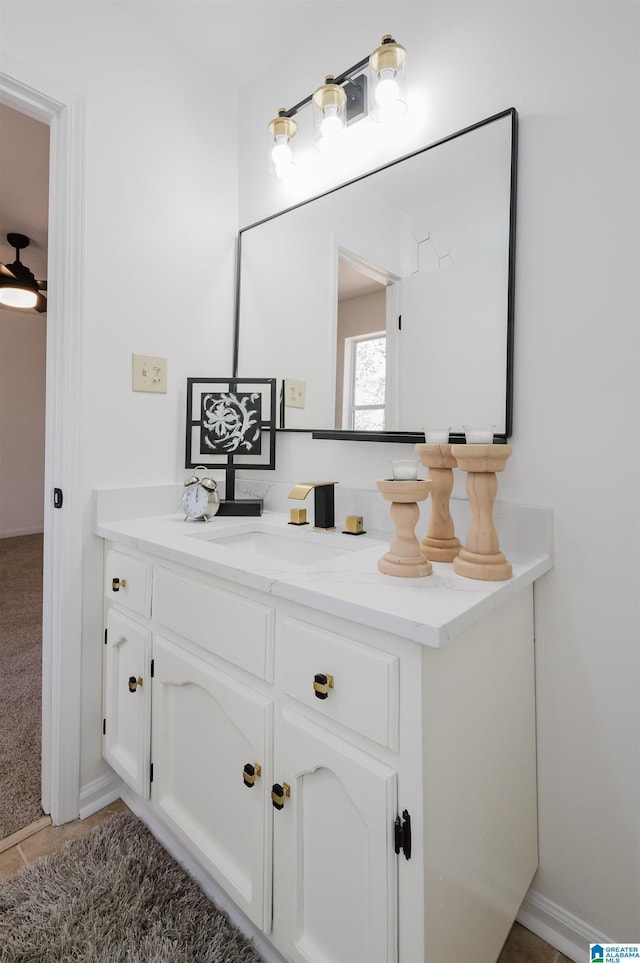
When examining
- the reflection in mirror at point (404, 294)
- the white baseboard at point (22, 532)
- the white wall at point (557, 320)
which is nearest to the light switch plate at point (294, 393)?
the reflection in mirror at point (404, 294)

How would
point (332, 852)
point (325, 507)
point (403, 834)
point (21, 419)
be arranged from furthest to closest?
point (21, 419) < point (325, 507) < point (332, 852) < point (403, 834)

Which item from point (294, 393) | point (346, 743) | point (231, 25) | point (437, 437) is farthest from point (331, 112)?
point (346, 743)

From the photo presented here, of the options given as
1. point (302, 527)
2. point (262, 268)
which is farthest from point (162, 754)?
point (262, 268)

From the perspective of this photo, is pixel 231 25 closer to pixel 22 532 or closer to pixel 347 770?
pixel 347 770

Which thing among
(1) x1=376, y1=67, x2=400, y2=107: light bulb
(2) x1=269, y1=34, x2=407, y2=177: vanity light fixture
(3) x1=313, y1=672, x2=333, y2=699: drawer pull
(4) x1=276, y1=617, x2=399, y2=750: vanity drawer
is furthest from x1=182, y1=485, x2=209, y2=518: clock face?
(1) x1=376, y1=67, x2=400, y2=107: light bulb

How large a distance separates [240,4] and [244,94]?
1.12 feet

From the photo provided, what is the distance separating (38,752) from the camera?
164cm

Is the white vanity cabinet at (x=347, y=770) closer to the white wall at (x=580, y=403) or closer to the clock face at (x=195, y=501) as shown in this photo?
the white wall at (x=580, y=403)

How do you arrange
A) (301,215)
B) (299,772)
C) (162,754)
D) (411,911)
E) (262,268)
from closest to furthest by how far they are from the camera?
(411,911) → (299,772) → (162,754) → (301,215) → (262,268)

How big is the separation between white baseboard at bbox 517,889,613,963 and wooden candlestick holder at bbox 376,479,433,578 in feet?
2.83

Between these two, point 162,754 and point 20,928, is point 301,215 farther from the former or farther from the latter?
point 20,928

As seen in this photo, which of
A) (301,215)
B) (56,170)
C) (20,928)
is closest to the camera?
(20,928)

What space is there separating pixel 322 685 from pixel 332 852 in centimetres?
30

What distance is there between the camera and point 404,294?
49.6 inches
